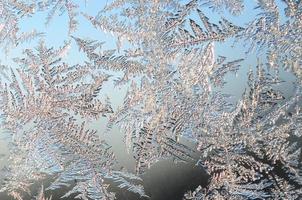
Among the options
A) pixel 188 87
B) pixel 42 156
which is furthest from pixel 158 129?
pixel 42 156

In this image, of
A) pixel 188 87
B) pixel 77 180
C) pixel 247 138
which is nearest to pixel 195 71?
pixel 188 87

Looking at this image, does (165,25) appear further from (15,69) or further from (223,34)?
(15,69)

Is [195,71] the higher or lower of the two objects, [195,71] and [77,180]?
the higher

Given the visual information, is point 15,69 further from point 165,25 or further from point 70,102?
point 165,25

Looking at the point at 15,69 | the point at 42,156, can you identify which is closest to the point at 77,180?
the point at 42,156

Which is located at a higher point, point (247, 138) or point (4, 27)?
point (4, 27)

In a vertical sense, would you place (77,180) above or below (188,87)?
below

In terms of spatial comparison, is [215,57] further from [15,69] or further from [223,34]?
[15,69]
